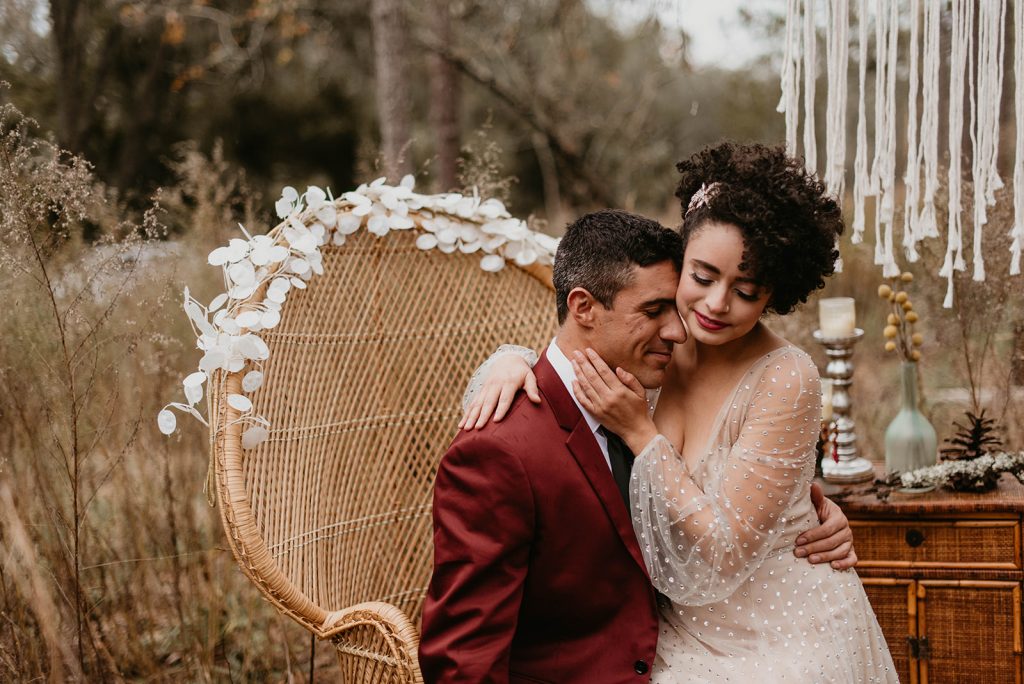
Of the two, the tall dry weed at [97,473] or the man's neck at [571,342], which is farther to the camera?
the tall dry weed at [97,473]

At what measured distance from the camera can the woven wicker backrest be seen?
1.96 m

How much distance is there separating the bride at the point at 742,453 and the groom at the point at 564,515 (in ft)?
0.19

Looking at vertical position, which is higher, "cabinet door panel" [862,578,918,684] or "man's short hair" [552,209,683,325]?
"man's short hair" [552,209,683,325]

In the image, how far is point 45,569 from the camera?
2.45m

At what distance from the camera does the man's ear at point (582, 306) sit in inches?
72.9

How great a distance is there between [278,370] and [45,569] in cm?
101

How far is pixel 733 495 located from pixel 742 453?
9 cm

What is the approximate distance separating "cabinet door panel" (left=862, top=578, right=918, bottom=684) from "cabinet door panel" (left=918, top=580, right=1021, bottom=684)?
24 mm

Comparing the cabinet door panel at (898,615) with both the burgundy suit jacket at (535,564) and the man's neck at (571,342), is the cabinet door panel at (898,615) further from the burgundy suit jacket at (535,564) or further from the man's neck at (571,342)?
the man's neck at (571,342)

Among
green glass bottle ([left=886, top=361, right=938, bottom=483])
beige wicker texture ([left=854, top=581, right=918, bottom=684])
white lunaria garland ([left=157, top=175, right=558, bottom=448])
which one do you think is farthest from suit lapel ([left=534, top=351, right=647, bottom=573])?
green glass bottle ([left=886, top=361, right=938, bottom=483])

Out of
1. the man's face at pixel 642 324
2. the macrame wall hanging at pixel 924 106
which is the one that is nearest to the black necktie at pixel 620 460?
the man's face at pixel 642 324

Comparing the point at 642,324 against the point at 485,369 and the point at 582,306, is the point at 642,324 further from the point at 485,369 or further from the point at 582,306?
the point at 485,369

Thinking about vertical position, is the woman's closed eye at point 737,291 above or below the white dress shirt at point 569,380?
above

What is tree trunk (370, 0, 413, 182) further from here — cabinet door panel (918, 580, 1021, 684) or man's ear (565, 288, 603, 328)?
cabinet door panel (918, 580, 1021, 684)
